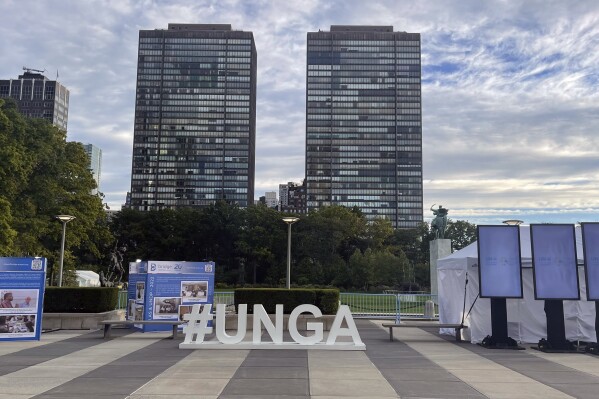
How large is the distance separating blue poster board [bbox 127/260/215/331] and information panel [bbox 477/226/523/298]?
9.66 metres

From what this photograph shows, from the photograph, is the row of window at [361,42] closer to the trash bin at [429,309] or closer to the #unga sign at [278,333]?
the trash bin at [429,309]

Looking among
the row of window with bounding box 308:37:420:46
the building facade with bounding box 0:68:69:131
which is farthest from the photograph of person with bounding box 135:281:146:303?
the row of window with bounding box 308:37:420:46

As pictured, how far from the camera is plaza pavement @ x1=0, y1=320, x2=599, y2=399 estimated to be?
8.73 meters

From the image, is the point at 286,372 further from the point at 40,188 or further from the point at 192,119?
the point at 192,119

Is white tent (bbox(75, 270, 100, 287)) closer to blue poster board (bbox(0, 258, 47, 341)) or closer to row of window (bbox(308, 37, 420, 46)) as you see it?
blue poster board (bbox(0, 258, 47, 341))

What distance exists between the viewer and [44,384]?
9242 millimetres

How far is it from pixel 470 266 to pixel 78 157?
29.2 m

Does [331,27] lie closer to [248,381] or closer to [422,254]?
[422,254]

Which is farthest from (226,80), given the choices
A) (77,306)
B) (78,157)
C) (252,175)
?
(77,306)

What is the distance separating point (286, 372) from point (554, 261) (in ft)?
29.0

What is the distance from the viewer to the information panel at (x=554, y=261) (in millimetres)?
14727

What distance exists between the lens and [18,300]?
628 inches

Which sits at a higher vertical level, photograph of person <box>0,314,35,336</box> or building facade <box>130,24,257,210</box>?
building facade <box>130,24,257,210</box>

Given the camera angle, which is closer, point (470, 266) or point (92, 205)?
point (470, 266)
